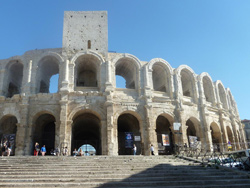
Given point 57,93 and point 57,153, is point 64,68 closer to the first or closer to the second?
point 57,93

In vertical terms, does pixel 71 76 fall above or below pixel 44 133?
above

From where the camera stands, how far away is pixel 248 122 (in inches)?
1639

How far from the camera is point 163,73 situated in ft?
74.6

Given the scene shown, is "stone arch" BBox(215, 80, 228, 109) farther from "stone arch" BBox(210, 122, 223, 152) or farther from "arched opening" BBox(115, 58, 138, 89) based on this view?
"arched opening" BBox(115, 58, 138, 89)

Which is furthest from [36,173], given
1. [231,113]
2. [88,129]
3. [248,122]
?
[248,122]

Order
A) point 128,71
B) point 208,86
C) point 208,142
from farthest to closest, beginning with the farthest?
1. point 208,86
2. point 128,71
3. point 208,142

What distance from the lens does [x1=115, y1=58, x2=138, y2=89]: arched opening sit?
2132 centimetres

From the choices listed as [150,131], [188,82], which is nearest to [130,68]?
[188,82]

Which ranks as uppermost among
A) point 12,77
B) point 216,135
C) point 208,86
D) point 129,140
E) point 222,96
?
point 12,77

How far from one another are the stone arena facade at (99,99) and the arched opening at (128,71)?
10cm

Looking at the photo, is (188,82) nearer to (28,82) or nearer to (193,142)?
(193,142)

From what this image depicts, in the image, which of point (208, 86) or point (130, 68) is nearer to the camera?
point (130, 68)

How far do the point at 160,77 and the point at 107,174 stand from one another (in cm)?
1535

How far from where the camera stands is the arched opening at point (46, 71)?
2058 centimetres
